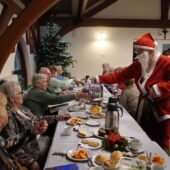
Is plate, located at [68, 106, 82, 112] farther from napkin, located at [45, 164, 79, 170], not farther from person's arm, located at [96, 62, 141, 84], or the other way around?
napkin, located at [45, 164, 79, 170]

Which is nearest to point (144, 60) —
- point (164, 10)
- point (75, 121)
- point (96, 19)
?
point (75, 121)

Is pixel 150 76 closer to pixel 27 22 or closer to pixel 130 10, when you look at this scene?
pixel 27 22

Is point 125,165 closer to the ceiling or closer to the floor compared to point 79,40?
closer to the floor

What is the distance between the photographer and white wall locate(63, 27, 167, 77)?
850cm

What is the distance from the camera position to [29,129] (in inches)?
80.3

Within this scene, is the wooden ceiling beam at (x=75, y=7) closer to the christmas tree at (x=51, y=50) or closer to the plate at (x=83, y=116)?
the christmas tree at (x=51, y=50)

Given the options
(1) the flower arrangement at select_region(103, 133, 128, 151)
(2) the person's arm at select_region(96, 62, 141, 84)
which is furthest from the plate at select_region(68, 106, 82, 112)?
(1) the flower arrangement at select_region(103, 133, 128, 151)

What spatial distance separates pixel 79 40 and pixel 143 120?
5833 mm

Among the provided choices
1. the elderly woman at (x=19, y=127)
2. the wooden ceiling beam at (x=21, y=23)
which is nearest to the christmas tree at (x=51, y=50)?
the wooden ceiling beam at (x=21, y=23)

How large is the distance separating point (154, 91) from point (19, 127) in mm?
1310

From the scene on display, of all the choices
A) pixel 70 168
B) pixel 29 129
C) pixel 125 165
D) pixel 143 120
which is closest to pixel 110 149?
pixel 125 165

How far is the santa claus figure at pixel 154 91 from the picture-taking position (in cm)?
277

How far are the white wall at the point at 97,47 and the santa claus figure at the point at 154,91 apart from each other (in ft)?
18.1

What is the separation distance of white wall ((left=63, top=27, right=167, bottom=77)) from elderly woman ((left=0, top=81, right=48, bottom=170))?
20.5 ft
